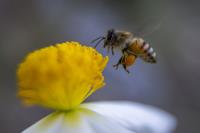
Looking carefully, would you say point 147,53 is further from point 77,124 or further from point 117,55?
point 117,55

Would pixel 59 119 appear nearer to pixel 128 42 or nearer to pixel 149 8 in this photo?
pixel 128 42

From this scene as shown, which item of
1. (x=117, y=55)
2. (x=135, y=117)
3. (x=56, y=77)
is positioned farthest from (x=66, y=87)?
(x=117, y=55)

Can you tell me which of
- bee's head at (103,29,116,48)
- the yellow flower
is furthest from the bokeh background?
the yellow flower

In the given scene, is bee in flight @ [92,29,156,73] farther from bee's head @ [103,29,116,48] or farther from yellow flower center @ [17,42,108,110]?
yellow flower center @ [17,42,108,110]

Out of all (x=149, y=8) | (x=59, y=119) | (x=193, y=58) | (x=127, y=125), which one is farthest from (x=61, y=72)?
(x=149, y=8)

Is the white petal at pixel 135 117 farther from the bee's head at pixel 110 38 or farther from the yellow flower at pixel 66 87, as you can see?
the bee's head at pixel 110 38

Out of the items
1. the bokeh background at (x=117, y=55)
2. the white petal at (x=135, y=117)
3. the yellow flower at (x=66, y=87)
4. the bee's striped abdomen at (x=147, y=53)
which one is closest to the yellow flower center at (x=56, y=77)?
the yellow flower at (x=66, y=87)
